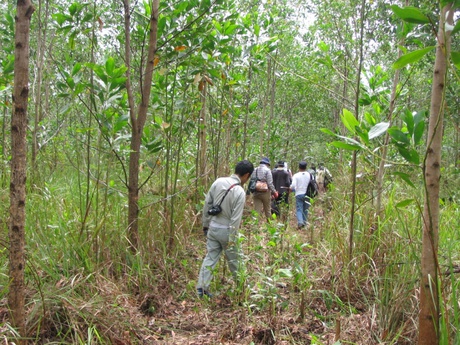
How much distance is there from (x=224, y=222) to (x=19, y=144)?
8.99ft

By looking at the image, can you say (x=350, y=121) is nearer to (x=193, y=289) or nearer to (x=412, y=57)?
(x=412, y=57)

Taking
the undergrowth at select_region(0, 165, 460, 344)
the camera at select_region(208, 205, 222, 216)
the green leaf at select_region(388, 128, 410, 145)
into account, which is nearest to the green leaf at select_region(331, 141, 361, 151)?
the green leaf at select_region(388, 128, 410, 145)

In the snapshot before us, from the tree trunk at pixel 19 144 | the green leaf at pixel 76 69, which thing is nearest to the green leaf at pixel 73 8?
the green leaf at pixel 76 69

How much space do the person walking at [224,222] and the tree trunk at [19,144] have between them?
7.81 ft

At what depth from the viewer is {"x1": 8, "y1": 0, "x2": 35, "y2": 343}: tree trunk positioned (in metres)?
2.17

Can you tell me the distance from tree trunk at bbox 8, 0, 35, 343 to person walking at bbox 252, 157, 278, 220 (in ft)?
20.6

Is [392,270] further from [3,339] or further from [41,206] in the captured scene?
[41,206]

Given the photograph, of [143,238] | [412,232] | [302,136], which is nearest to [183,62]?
[143,238]

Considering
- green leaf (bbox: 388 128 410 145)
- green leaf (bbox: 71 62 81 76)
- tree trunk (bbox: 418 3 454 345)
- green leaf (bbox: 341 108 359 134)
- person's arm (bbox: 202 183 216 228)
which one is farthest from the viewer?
person's arm (bbox: 202 183 216 228)

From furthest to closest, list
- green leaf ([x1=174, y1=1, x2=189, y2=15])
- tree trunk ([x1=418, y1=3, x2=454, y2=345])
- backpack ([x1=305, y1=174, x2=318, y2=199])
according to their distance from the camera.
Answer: backpack ([x1=305, y1=174, x2=318, y2=199]) < green leaf ([x1=174, y1=1, x2=189, y2=15]) < tree trunk ([x1=418, y1=3, x2=454, y2=345])

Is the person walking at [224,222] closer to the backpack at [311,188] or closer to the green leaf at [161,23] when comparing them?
the green leaf at [161,23]

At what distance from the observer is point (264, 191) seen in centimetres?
832

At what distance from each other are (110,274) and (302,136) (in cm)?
1498

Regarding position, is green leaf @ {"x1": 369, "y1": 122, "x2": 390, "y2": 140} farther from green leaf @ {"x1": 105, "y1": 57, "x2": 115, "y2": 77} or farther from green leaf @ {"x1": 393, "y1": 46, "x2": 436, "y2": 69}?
green leaf @ {"x1": 105, "y1": 57, "x2": 115, "y2": 77}
